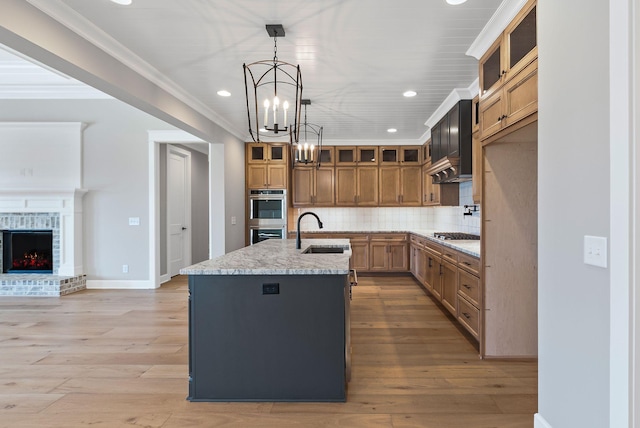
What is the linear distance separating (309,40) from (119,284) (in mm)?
4784

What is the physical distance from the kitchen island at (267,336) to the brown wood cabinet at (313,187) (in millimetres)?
4675

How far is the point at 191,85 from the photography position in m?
4.12

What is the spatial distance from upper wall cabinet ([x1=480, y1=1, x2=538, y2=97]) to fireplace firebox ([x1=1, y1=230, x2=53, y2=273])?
6352mm

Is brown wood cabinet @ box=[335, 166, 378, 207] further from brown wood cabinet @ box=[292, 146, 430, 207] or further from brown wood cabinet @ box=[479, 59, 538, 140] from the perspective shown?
brown wood cabinet @ box=[479, 59, 538, 140]

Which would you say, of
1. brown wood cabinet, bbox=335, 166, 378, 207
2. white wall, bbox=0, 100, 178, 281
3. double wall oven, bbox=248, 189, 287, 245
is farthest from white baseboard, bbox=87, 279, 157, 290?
brown wood cabinet, bbox=335, 166, 378, 207

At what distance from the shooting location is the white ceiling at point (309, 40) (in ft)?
8.35

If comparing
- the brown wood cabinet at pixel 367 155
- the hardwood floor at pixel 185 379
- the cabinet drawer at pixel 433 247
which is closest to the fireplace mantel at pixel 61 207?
the hardwood floor at pixel 185 379

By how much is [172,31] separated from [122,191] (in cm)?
355

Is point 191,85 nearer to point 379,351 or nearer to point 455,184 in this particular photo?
point 379,351

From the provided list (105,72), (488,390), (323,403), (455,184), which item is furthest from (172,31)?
(455,184)

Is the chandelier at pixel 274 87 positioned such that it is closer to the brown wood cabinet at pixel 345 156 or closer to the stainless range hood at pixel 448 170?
the brown wood cabinet at pixel 345 156

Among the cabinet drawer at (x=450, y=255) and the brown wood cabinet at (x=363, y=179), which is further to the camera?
the brown wood cabinet at (x=363, y=179)
